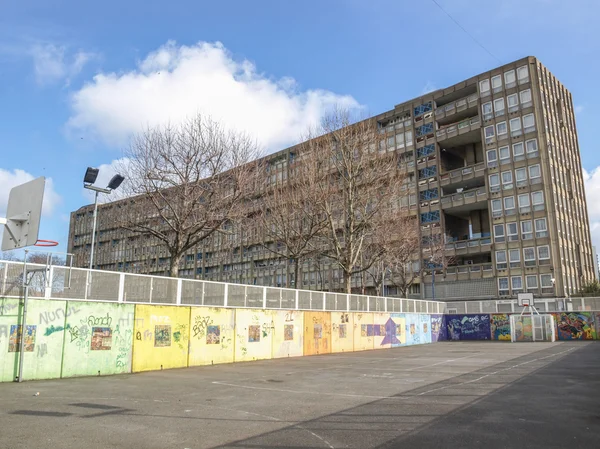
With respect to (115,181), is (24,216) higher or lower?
lower

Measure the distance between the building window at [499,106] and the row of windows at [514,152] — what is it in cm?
412

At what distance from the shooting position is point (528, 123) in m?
53.5

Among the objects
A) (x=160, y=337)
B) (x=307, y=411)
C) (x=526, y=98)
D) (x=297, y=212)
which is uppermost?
(x=526, y=98)

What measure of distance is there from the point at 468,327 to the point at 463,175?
21.4 m

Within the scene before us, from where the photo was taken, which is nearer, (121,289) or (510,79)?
(121,289)

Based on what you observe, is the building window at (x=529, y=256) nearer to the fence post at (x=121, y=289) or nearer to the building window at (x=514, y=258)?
the building window at (x=514, y=258)

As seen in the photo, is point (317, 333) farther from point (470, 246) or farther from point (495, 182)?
point (495, 182)

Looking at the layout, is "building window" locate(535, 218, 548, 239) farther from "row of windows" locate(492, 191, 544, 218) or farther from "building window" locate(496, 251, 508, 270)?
"building window" locate(496, 251, 508, 270)

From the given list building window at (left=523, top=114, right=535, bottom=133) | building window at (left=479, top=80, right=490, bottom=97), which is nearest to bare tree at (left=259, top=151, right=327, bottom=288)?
building window at (left=523, top=114, right=535, bottom=133)

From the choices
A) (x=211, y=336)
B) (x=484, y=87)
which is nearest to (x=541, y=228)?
(x=484, y=87)

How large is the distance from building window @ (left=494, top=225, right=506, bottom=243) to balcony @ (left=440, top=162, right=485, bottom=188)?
636 cm

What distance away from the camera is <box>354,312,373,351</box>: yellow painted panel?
100 feet

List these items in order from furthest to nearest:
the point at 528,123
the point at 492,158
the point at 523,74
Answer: the point at 492,158, the point at 523,74, the point at 528,123

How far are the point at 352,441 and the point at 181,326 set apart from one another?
13587 millimetres
